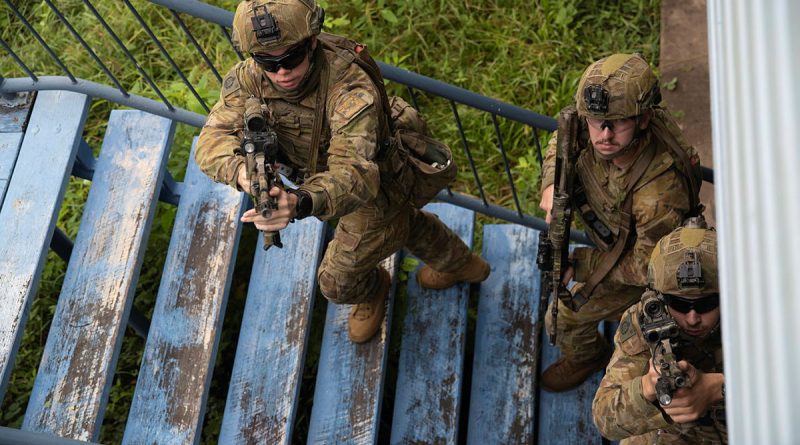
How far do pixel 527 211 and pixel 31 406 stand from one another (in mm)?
3425

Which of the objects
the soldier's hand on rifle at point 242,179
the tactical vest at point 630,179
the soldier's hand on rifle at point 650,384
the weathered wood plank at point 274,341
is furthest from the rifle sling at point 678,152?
the weathered wood plank at point 274,341

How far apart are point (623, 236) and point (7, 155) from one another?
136 inches

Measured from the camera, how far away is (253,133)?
369cm

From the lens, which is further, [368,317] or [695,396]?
[368,317]

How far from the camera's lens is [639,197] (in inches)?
161

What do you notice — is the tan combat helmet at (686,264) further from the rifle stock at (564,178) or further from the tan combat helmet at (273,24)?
the tan combat helmet at (273,24)

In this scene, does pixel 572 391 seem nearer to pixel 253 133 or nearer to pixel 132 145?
pixel 253 133

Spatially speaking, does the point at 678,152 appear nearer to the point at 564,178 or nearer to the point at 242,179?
the point at 564,178

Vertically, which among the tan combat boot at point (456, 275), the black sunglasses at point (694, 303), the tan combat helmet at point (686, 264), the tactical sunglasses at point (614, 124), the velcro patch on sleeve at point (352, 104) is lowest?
the black sunglasses at point (694, 303)

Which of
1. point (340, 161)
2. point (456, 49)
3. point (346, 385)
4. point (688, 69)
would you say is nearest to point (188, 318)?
point (346, 385)

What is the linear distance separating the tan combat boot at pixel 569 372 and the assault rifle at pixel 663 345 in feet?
5.64

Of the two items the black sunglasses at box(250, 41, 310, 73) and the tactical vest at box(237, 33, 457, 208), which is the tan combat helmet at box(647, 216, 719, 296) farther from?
the black sunglasses at box(250, 41, 310, 73)

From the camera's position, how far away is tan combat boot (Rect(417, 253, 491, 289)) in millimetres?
5243

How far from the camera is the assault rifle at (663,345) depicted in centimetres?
315
